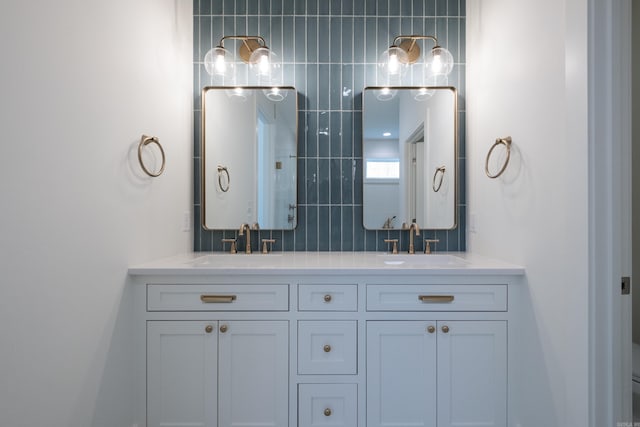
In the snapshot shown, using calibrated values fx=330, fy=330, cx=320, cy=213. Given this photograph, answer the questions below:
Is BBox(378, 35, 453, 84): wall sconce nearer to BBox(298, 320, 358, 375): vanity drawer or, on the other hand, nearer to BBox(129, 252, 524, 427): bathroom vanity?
BBox(129, 252, 524, 427): bathroom vanity

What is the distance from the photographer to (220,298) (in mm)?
1446

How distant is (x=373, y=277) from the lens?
145 cm

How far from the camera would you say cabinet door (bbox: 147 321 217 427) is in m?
1.45

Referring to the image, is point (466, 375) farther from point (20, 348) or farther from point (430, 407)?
point (20, 348)

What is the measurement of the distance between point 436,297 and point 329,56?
1.56 m

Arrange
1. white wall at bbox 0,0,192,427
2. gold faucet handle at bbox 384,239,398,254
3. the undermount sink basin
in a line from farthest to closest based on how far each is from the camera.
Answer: gold faucet handle at bbox 384,239,398,254, the undermount sink basin, white wall at bbox 0,0,192,427

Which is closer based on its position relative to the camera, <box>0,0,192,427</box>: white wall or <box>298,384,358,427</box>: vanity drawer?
<box>0,0,192,427</box>: white wall

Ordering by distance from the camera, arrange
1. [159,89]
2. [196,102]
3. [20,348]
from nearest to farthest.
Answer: [20,348]
[159,89]
[196,102]

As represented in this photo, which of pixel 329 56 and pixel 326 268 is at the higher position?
pixel 329 56

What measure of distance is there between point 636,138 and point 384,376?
225 centimetres

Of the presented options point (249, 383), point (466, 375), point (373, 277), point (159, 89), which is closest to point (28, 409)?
point (249, 383)

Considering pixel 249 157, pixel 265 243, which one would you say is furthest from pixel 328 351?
pixel 249 157

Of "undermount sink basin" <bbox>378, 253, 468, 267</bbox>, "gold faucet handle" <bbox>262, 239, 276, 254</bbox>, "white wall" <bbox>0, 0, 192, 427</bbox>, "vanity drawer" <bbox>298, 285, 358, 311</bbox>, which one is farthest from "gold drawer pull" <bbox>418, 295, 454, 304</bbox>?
"white wall" <bbox>0, 0, 192, 427</bbox>

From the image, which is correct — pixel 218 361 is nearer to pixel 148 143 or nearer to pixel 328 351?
pixel 328 351
